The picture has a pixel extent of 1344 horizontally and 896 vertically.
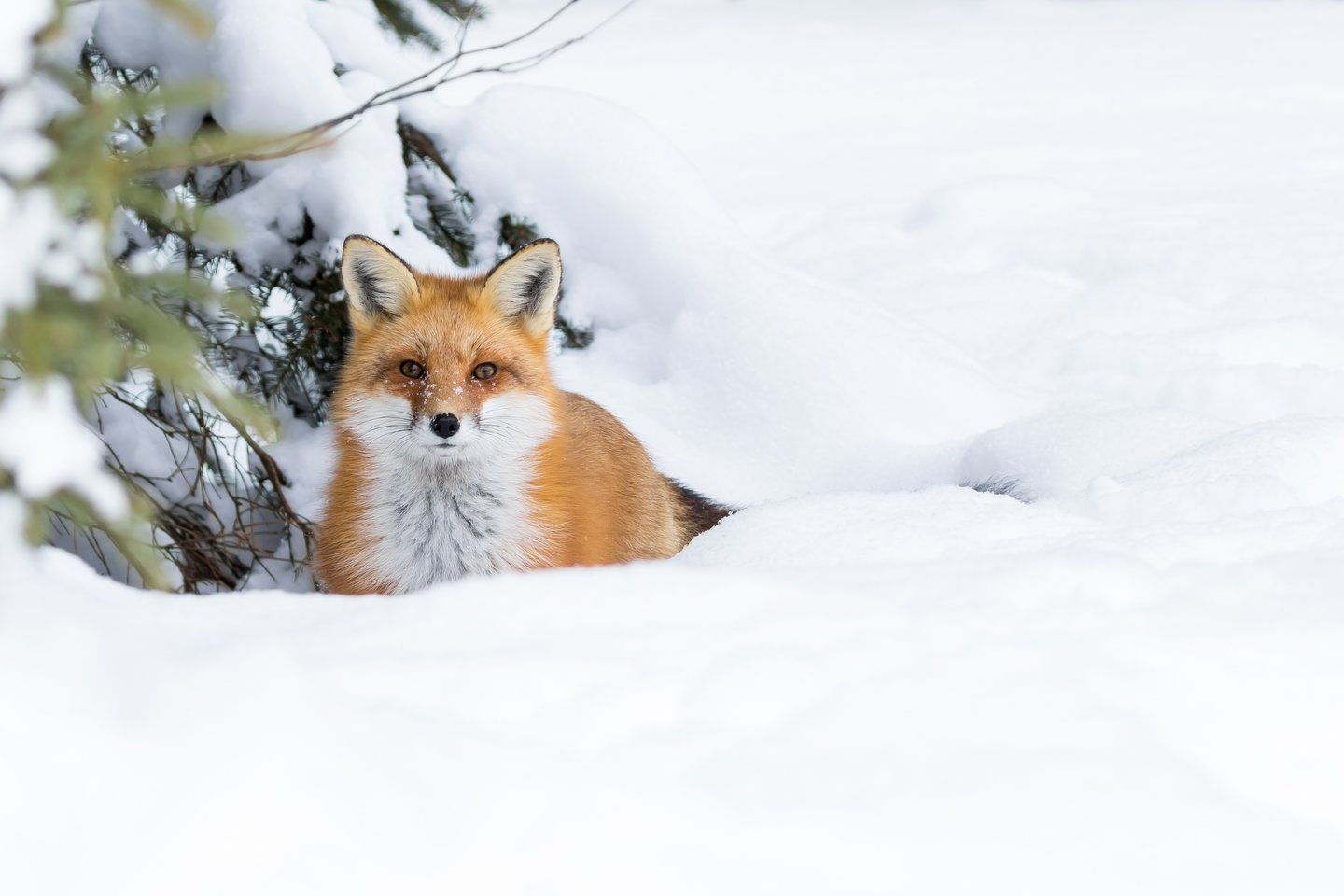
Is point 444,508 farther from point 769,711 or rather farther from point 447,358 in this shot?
point 769,711

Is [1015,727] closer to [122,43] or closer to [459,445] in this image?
[459,445]

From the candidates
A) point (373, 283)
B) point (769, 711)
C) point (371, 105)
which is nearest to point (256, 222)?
point (373, 283)

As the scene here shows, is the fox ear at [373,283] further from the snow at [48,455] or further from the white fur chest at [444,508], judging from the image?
the snow at [48,455]

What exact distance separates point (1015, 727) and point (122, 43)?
3723mm

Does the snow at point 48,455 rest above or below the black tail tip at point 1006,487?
below

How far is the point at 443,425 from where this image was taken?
2.97m

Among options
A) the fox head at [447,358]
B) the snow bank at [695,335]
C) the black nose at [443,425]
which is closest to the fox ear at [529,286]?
the fox head at [447,358]

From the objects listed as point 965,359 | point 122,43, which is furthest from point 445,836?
point 965,359

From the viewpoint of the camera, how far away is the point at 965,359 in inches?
222

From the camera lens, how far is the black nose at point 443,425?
2.97 m

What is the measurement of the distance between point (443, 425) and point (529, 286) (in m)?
0.58

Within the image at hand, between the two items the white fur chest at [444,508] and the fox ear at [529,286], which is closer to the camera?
the white fur chest at [444,508]

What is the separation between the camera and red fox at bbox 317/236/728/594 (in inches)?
122

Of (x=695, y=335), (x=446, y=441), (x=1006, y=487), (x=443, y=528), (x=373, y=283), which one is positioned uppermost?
(x=695, y=335)
